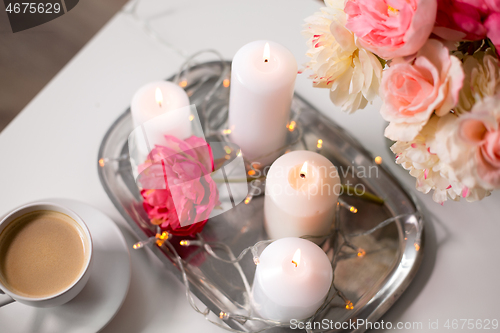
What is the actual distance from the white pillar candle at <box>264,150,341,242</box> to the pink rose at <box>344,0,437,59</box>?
0.44 ft

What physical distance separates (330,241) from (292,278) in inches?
4.2

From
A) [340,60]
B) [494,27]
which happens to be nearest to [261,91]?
[340,60]

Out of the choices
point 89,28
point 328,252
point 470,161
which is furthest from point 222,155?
point 89,28

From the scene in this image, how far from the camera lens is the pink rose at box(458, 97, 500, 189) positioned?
240 mm

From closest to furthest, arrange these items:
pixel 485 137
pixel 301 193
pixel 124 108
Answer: pixel 485 137
pixel 301 193
pixel 124 108

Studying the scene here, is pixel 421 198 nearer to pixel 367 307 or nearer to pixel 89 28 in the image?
pixel 367 307

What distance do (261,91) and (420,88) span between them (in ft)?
0.55

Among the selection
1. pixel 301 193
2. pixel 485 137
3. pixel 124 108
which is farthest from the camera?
pixel 124 108

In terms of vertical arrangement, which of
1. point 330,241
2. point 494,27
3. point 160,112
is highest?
point 494,27

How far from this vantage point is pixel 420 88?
27cm

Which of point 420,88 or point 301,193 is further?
point 301,193

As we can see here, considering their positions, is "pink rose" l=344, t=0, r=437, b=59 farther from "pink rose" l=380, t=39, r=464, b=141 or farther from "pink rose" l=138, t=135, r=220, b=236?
"pink rose" l=138, t=135, r=220, b=236

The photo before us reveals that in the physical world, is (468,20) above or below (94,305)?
above

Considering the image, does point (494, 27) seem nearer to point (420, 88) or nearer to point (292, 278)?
point (420, 88)
